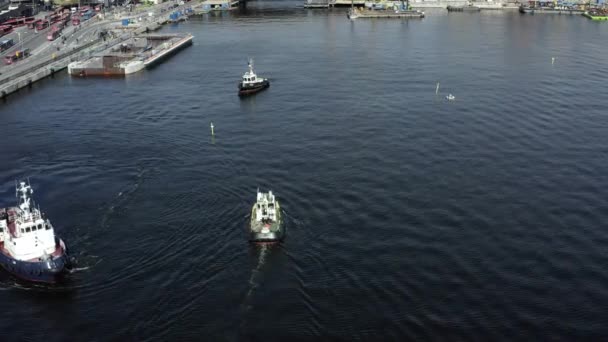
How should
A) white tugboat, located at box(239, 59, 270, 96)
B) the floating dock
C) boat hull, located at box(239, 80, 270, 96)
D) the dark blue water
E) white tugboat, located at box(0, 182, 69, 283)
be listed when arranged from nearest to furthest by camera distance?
the dark blue water → white tugboat, located at box(0, 182, 69, 283) → boat hull, located at box(239, 80, 270, 96) → white tugboat, located at box(239, 59, 270, 96) → the floating dock

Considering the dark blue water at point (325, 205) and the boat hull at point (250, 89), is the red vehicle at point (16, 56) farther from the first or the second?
the boat hull at point (250, 89)

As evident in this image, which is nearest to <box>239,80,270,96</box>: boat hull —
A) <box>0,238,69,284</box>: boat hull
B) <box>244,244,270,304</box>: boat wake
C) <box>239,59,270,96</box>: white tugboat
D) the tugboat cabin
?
<box>239,59,270,96</box>: white tugboat

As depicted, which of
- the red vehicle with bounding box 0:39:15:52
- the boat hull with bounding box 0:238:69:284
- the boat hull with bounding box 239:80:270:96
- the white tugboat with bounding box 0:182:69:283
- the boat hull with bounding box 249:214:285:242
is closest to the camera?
the boat hull with bounding box 0:238:69:284

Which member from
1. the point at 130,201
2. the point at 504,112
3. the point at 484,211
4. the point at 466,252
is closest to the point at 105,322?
the point at 130,201

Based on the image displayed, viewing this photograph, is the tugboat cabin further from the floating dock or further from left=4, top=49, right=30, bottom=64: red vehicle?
left=4, top=49, right=30, bottom=64: red vehicle

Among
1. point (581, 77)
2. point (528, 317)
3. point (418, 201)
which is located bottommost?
point (528, 317)

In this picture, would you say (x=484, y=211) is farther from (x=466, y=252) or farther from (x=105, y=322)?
(x=105, y=322)

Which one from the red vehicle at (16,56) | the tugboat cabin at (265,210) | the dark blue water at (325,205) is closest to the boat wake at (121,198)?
the dark blue water at (325,205)
